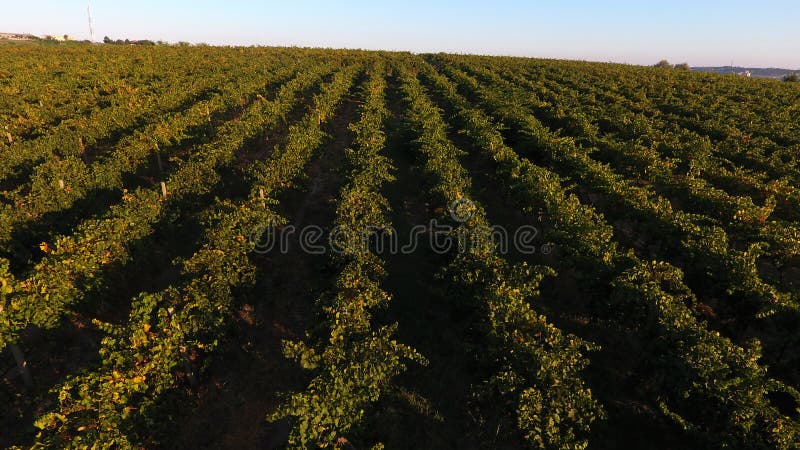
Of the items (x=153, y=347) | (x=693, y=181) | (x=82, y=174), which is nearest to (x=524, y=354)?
(x=153, y=347)

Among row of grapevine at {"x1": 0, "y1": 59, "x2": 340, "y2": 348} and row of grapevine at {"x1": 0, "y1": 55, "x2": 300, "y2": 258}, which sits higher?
row of grapevine at {"x1": 0, "y1": 55, "x2": 300, "y2": 258}

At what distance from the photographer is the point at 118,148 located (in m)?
23.1

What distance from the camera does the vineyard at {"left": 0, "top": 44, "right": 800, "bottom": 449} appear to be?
879cm

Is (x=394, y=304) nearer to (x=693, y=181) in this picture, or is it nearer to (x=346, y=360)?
(x=346, y=360)

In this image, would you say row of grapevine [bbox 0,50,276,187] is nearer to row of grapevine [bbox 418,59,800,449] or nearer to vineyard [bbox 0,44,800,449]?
vineyard [bbox 0,44,800,449]

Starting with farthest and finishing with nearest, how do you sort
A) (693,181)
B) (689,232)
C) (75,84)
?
(75,84) < (693,181) < (689,232)

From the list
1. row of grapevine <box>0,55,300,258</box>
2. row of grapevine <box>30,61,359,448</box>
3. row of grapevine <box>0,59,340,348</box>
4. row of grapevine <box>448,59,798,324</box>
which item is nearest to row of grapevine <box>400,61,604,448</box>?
row of grapevine <box>448,59,798,324</box>

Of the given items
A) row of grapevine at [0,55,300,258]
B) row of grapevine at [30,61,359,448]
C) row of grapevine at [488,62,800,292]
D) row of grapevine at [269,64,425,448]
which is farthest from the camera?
row of grapevine at [0,55,300,258]

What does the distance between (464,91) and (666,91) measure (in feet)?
85.6

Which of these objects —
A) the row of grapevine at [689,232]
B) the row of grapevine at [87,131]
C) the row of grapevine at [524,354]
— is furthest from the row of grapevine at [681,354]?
the row of grapevine at [87,131]

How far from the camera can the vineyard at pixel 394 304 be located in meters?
8.79

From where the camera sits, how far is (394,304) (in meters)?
15.2

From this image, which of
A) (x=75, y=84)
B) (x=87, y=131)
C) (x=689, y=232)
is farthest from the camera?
(x=75, y=84)

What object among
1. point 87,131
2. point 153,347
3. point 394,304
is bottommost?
point 394,304
